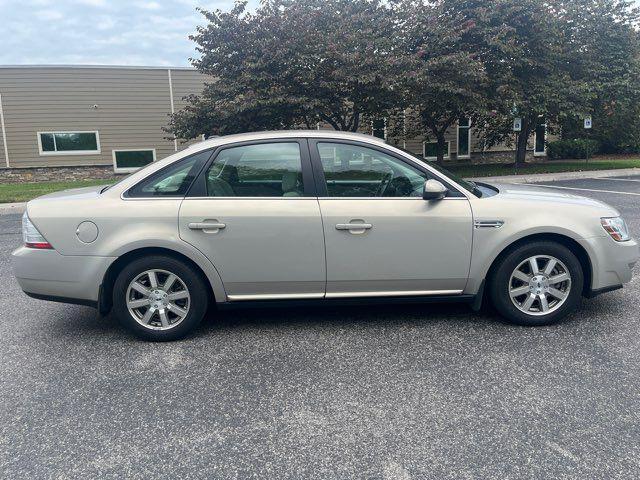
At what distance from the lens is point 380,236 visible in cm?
408

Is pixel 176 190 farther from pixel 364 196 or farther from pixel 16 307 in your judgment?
pixel 16 307

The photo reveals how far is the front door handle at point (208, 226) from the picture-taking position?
4000 mm

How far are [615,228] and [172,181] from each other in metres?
3.61

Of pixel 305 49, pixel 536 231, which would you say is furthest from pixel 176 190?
pixel 305 49

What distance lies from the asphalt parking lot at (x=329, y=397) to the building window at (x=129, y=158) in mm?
19539

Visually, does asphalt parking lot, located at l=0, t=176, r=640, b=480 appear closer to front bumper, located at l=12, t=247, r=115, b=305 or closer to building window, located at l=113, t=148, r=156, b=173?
front bumper, located at l=12, t=247, r=115, b=305

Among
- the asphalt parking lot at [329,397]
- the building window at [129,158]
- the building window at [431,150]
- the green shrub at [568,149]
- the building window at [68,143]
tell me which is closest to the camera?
the asphalt parking lot at [329,397]

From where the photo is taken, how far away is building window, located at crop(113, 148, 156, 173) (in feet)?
75.2

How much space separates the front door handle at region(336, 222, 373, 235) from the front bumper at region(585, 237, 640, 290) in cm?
179

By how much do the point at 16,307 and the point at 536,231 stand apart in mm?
4842

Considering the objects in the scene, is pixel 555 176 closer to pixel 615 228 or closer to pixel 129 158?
pixel 615 228

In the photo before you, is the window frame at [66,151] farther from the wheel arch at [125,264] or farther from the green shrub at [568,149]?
the green shrub at [568,149]

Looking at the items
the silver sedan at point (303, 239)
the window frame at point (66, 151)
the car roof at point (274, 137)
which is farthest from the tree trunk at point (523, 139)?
the car roof at point (274, 137)

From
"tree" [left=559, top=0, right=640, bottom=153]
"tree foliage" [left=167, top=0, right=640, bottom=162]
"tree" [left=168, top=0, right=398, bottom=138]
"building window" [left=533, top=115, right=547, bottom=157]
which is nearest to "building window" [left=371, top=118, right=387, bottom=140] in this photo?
"tree foliage" [left=167, top=0, right=640, bottom=162]
